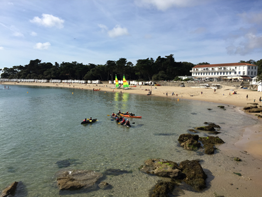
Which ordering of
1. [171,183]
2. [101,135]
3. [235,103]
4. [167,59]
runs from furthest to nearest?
[167,59]
[235,103]
[101,135]
[171,183]

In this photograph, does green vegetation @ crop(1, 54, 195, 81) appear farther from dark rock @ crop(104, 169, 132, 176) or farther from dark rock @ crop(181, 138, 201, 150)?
dark rock @ crop(104, 169, 132, 176)

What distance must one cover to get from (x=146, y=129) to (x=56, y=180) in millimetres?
13501

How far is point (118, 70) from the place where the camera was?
10356 centimetres

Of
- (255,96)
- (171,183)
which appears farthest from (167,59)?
(171,183)

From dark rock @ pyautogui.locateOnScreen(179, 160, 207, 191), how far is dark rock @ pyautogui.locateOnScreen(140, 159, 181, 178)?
561 millimetres

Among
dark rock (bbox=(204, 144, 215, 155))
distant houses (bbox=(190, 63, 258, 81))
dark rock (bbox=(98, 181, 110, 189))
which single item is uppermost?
distant houses (bbox=(190, 63, 258, 81))

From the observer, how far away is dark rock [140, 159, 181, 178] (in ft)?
38.0

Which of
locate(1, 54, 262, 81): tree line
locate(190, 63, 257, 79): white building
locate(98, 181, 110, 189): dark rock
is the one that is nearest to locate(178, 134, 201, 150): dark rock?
locate(98, 181, 110, 189): dark rock

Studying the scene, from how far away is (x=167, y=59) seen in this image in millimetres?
95750

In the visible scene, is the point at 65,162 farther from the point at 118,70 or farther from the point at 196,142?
the point at 118,70

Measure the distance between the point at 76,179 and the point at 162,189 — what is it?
5.63 meters

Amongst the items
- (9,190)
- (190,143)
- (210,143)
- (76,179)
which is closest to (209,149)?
(190,143)

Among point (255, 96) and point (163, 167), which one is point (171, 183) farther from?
point (255, 96)

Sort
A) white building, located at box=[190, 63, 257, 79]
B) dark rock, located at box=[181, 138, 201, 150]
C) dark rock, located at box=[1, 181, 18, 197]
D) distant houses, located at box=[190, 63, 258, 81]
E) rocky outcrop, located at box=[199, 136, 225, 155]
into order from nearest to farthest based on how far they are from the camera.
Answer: dark rock, located at box=[1, 181, 18, 197] < rocky outcrop, located at box=[199, 136, 225, 155] < dark rock, located at box=[181, 138, 201, 150] < distant houses, located at box=[190, 63, 258, 81] < white building, located at box=[190, 63, 257, 79]
